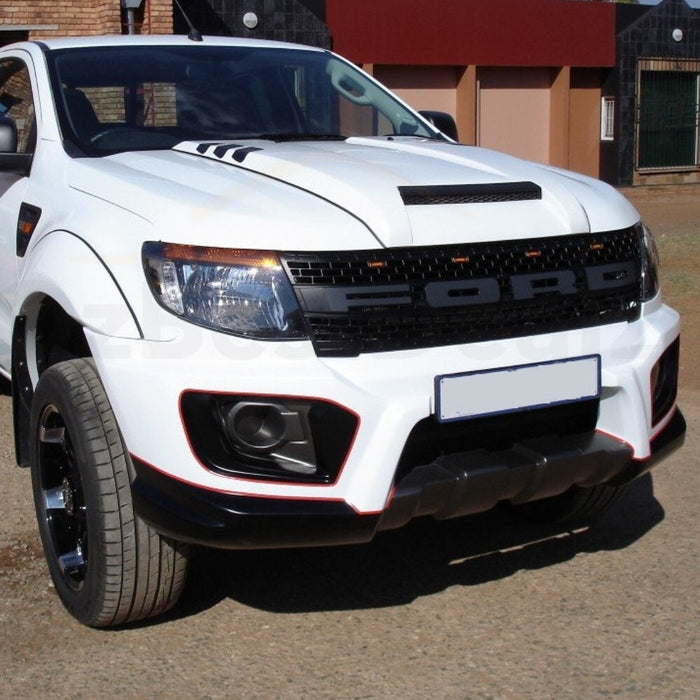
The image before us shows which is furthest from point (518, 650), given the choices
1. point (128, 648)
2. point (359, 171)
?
point (359, 171)

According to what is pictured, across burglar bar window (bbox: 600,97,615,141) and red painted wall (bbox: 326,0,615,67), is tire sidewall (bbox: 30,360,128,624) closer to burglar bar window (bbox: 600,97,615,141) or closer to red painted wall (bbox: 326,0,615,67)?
red painted wall (bbox: 326,0,615,67)

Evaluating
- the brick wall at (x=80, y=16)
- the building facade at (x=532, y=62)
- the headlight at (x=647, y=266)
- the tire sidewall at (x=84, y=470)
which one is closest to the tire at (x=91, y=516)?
the tire sidewall at (x=84, y=470)

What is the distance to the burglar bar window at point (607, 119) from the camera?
22641mm

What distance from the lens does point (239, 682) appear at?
3.12m

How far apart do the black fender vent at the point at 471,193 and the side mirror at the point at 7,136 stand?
1.62m

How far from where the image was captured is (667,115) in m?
23.5

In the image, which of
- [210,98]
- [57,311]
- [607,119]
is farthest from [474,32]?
[57,311]

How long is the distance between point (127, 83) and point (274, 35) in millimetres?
14553

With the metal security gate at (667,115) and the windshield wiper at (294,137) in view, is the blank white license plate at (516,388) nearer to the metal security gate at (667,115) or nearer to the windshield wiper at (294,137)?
the windshield wiper at (294,137)

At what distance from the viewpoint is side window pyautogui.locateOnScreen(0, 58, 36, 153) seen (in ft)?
13.9

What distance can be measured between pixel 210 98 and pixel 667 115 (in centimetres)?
2080

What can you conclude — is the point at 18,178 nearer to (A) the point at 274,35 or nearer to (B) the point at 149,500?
(B) the point at 149,500

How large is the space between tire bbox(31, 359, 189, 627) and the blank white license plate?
2.98 ft

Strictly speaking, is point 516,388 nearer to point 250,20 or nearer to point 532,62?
point 250,20
